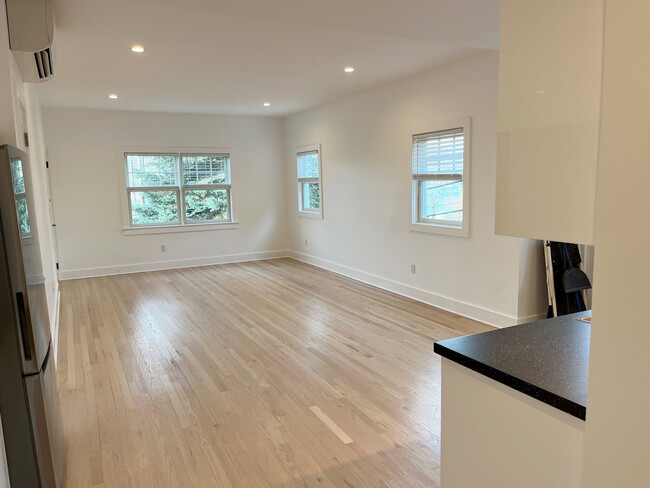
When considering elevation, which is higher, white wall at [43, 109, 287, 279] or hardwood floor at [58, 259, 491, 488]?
white wall at [43, 109, 287, 279]

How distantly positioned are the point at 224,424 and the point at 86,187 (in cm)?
561

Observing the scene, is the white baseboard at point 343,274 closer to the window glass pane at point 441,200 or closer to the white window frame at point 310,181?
the white window frame at point 310,181

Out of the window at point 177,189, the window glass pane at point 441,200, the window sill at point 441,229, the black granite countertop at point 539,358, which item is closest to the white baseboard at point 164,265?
the window at point 177,189

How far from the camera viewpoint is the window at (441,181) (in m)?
4.57

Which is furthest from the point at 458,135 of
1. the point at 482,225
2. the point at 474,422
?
the point at 474,422

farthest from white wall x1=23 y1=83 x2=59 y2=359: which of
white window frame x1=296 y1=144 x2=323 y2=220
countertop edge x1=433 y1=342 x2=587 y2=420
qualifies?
white window frame x1=296 y1=144 x2=323 y2=220

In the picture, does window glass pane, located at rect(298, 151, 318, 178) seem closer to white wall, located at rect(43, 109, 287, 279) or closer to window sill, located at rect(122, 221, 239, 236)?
white wall, located at rect(43, 109, 287, 279)

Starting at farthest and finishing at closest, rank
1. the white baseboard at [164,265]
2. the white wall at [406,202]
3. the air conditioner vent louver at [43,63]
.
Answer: the white baseboard at [164,265] → the white wall at [406,202] → the air conditioner vent louver at [43,63]

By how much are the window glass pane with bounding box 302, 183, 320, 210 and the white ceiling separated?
1.65m

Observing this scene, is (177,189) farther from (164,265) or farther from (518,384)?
(518,384)

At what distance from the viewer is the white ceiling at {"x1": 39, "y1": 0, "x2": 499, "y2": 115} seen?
272 centimetres

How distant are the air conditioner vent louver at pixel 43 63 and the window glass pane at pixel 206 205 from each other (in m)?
4.61

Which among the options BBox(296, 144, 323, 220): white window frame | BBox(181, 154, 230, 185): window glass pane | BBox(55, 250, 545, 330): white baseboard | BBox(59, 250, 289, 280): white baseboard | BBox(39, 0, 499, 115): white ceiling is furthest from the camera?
BBox(181, 154, 230, 185): window glass pane

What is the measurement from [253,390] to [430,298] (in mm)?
2625
